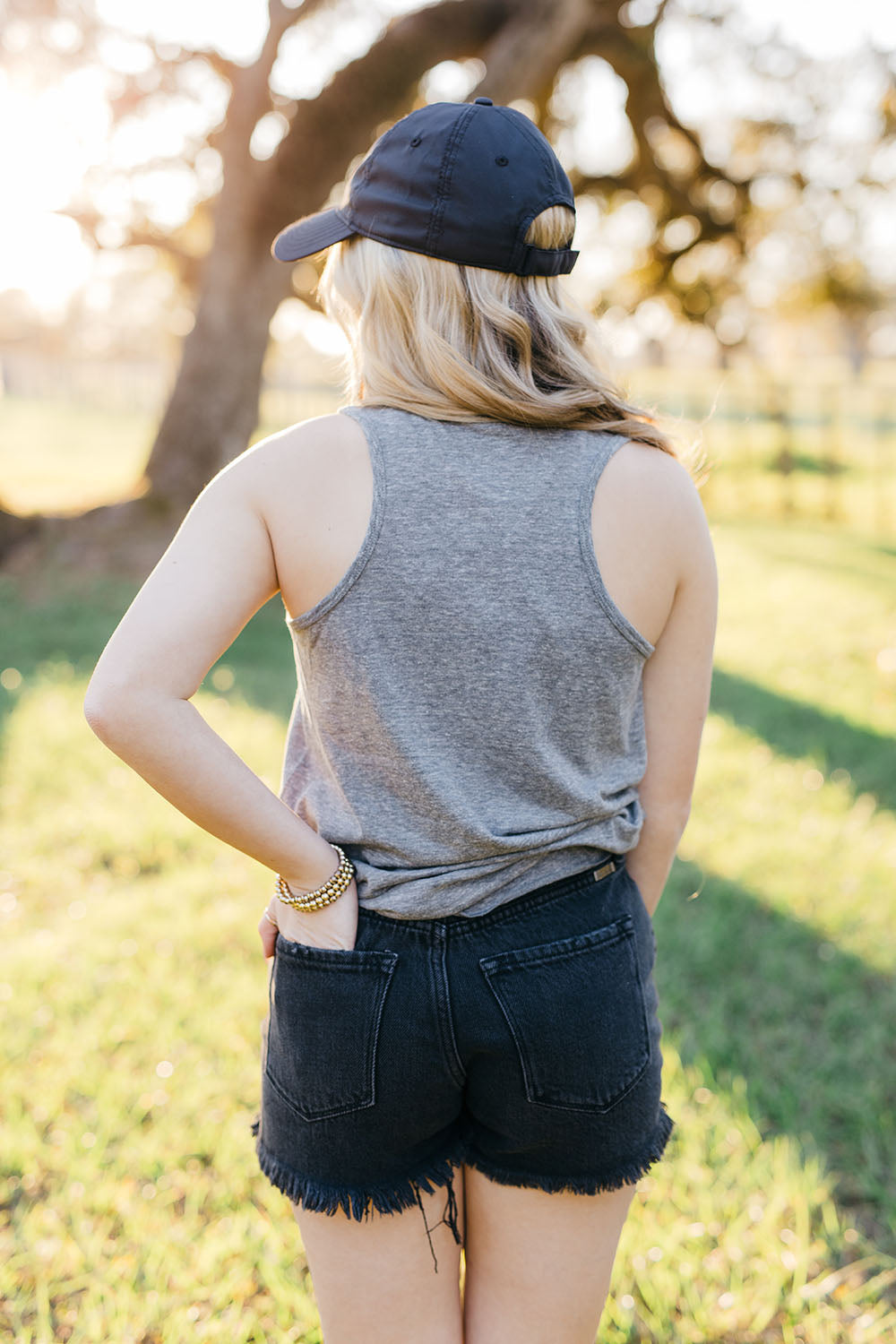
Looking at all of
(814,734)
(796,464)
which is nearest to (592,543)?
(814,734)

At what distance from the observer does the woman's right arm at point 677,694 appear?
126cm

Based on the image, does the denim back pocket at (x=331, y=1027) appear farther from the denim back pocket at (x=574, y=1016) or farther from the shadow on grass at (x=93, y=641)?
the shadow on grass at (x=93, y=641)

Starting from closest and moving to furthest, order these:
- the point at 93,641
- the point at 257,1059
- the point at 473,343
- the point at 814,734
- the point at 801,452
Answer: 1. the point at 473,343
2. the point at 257,1059
3. the point at 814,734
4. the point at 93,641
5. the point at 801,452

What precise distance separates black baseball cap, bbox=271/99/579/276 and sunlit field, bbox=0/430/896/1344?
1636 mm

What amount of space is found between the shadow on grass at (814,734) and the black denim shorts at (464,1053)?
3658 mm

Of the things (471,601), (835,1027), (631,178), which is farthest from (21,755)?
(631,178)

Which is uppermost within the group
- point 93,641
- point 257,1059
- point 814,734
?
point 257,1059

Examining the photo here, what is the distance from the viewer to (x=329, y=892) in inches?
49.1

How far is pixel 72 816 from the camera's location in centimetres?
423

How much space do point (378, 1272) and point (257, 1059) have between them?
5.09 ft

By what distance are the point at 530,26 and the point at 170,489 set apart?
14.8 ft

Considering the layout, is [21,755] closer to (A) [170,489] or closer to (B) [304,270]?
(A) [170,489]

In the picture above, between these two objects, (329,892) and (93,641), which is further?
(93,641)

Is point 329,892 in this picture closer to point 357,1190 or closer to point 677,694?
point 357,1190
